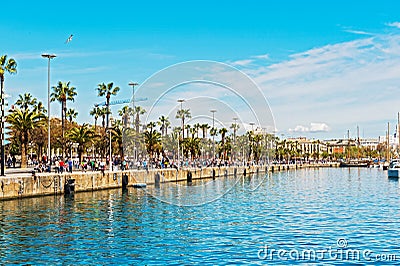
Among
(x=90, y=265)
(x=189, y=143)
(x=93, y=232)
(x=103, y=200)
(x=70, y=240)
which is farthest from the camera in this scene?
(x=189, y=143)

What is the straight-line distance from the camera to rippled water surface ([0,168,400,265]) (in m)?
24.0

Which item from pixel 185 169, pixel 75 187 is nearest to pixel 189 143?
pixel 185 169

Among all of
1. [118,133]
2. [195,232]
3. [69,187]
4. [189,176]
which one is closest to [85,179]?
[69,187]

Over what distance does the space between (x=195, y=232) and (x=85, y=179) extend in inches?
1105

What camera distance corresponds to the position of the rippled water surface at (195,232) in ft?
78.6

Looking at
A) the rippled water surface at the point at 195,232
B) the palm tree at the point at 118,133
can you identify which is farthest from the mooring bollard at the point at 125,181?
A: the palm tree at the point at 118,133

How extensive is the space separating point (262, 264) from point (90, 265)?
22.4ft

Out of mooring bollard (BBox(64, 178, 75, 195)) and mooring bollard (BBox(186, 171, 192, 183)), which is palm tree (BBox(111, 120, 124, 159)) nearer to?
mooring bollard (BBox(186, 171, 192, 183))

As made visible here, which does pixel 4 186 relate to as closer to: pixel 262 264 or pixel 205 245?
pixel 205 245

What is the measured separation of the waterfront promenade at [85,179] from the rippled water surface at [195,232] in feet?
5.05

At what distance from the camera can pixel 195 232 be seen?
3061 cm

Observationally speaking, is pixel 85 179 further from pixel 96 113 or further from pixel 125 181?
pixel 96 113

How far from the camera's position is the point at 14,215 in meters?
35.8

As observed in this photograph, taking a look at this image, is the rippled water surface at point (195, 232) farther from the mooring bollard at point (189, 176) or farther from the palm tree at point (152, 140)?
the palm tree at point (152, 140)
